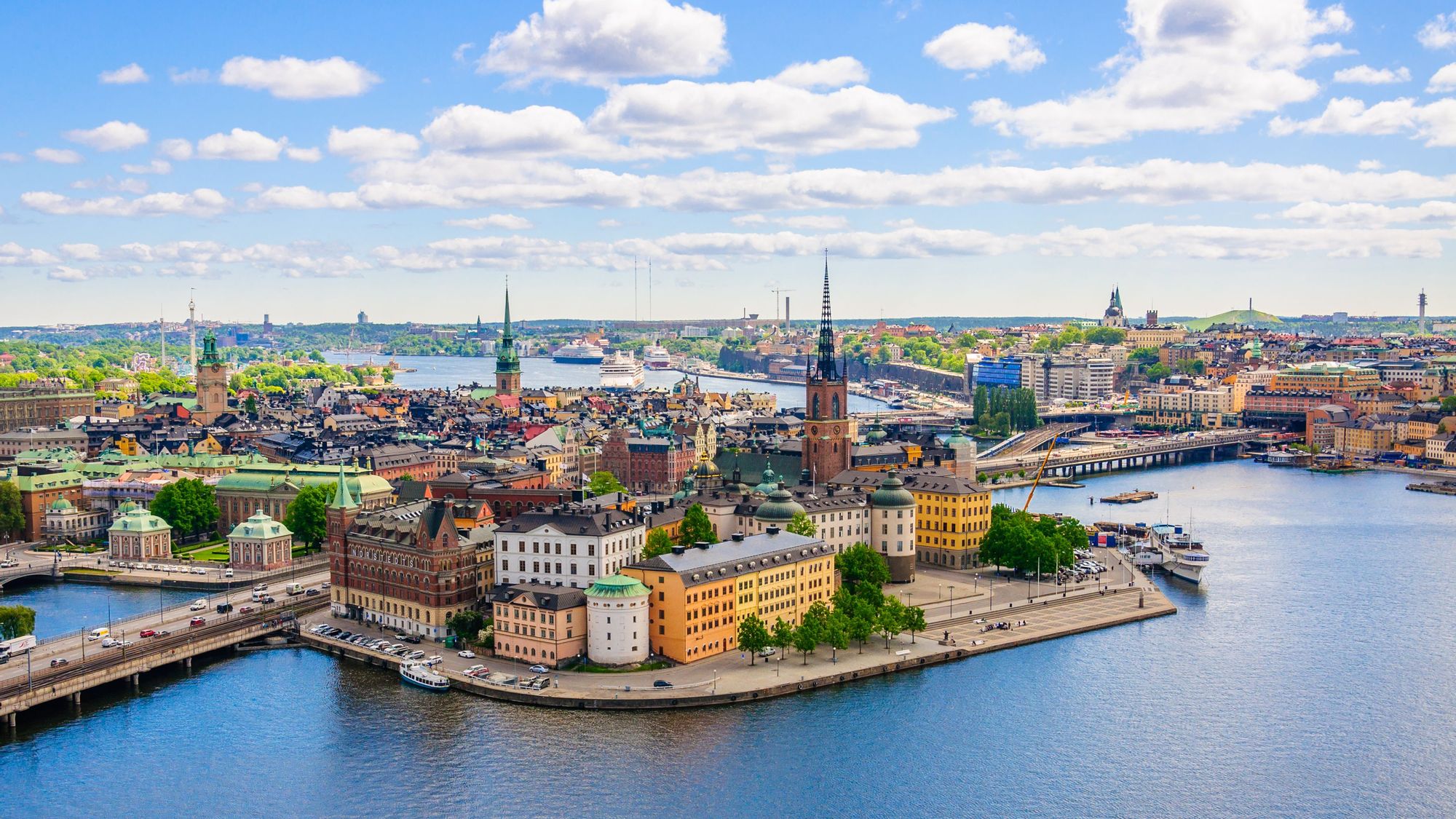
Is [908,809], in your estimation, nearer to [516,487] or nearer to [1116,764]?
[1116,764]

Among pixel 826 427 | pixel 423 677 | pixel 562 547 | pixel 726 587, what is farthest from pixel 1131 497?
pixel 423 677

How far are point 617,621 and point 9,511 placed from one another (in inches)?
1870

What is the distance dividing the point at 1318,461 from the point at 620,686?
100773 millimetres

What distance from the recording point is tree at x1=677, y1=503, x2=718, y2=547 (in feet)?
212

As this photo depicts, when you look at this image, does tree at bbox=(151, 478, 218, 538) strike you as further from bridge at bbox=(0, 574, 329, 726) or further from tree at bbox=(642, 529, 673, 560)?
tree at bbox=(642, 529, 673, 560)

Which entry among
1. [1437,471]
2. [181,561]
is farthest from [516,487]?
[1437,471]

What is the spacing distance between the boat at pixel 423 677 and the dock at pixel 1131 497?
66422 millimetres

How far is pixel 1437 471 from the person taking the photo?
124m

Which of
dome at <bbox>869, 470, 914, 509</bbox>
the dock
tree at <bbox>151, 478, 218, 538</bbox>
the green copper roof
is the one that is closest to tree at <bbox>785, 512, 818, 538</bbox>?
dome at <bbox>869, 470, 914, 509</bbox>

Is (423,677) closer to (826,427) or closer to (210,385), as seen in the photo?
(826,427)

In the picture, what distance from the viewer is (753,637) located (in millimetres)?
53562

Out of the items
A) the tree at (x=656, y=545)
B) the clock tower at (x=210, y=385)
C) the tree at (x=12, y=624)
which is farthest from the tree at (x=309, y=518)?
the clock tower at (x=210, y=385)

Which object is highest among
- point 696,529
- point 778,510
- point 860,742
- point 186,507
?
point 778,510

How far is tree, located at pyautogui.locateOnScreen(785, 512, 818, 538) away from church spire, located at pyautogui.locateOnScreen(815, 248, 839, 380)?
19.7m
